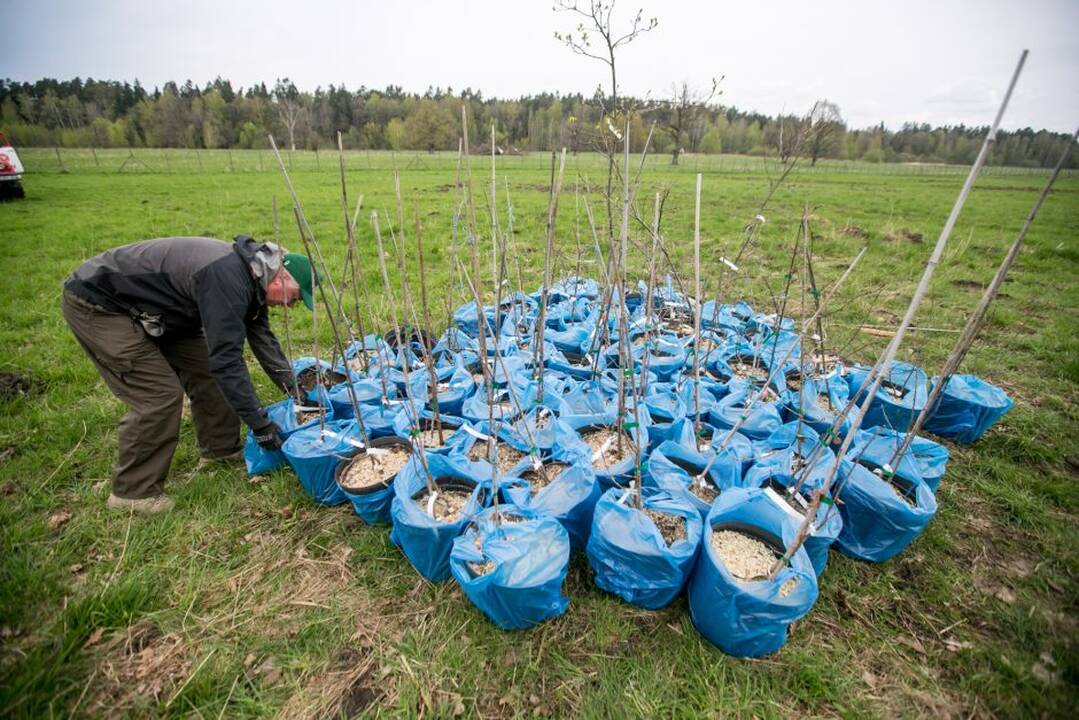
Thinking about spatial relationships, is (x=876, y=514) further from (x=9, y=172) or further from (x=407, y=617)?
(x=9, y=172)

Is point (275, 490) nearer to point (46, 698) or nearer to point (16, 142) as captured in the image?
point (46, 698)

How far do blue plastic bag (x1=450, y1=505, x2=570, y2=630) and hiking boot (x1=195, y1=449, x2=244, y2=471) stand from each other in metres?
2.13

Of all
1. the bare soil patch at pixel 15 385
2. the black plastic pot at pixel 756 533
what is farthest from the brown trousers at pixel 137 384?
the black plastic pot at pixel 756 533

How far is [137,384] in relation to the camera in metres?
2.79

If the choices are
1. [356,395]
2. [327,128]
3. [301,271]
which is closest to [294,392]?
[356,395]

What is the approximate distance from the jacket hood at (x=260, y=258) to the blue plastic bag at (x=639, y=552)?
2286 millimetres

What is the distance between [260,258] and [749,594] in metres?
3.02

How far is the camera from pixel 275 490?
9.93 feet

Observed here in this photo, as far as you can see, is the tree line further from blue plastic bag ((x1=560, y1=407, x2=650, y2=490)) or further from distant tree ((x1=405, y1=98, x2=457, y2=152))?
blue plastic bag ((x1=560, y1=407, x2=650, y2=490))

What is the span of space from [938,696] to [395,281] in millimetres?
6771

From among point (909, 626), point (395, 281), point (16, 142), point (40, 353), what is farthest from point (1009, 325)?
point (16, 142)

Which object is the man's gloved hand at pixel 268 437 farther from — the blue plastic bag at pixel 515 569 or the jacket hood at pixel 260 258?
the blue plastic bag at pixel 515 569

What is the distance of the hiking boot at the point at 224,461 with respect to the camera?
130 inches

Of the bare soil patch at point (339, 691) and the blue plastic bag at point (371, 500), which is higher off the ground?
the blue plastic bag at point (371, 500)
